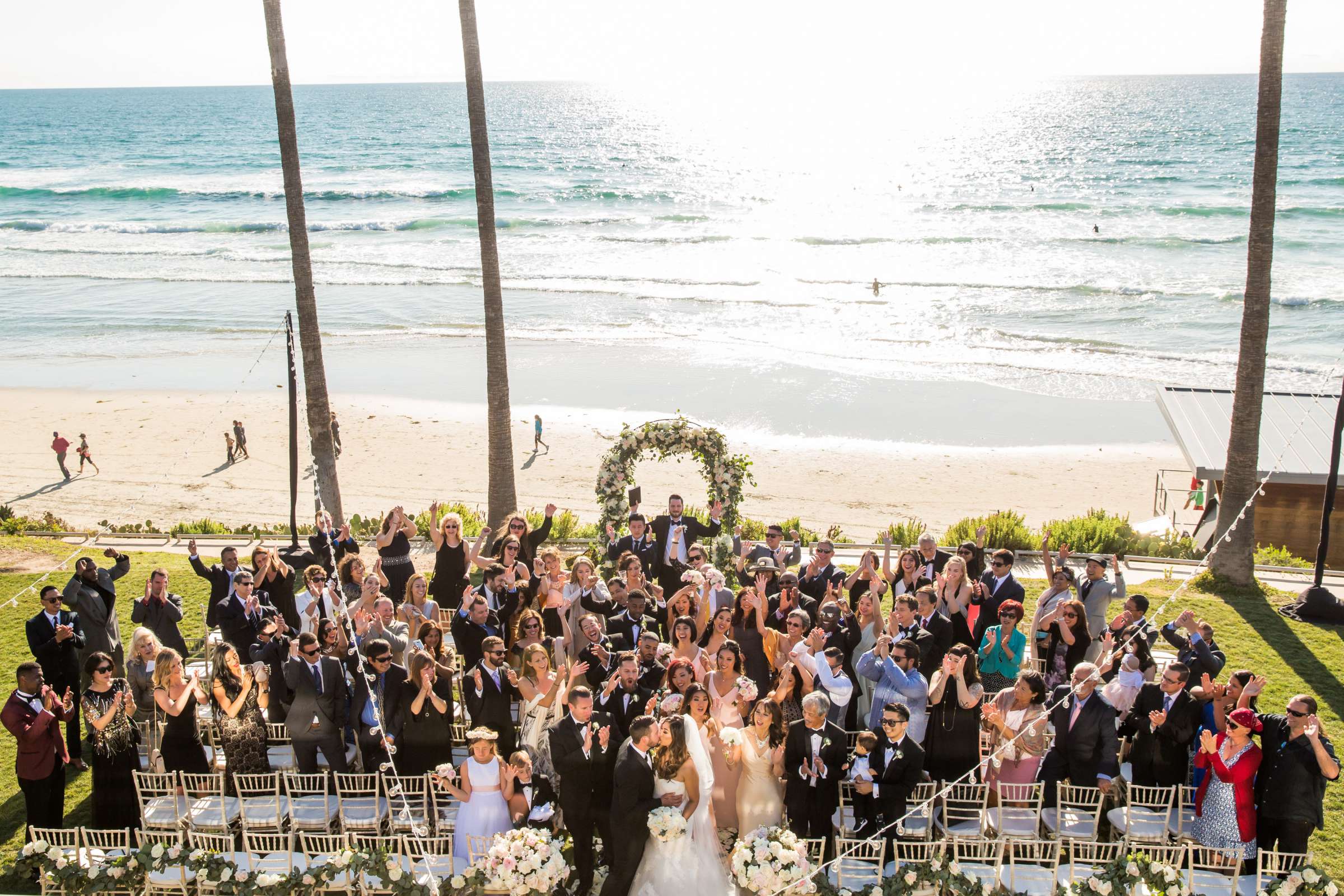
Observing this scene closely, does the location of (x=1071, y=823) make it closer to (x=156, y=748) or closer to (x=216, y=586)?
(x=156, y=748)

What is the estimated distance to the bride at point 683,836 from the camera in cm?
724

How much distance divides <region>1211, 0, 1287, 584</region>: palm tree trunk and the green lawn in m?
0.79

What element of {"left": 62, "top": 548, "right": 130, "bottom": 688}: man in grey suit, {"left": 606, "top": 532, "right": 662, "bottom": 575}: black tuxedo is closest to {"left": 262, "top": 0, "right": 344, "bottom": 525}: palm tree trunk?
{"left": 62, "top": 548, "right": 130, "bottom": 688}: man in grey suit

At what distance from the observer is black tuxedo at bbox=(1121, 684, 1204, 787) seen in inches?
316

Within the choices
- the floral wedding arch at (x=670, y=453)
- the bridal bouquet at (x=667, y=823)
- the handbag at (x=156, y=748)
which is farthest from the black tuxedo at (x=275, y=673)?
the floral wedding arch at (x=670, y=453)

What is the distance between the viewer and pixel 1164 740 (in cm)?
807

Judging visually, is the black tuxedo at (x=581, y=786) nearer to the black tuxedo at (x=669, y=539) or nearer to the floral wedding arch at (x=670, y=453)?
the black tuxedo at (x=669, y=539)

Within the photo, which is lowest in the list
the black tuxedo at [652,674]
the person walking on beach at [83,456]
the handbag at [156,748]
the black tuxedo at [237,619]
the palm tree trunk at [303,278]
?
the person walking on beach at [83,456]

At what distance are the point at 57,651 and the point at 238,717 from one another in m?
2.84

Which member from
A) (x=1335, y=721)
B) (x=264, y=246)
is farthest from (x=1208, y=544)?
(x=264, y=246)

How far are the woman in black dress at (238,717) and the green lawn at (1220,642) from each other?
5.50 ft

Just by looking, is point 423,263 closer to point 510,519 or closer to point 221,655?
point 510,519

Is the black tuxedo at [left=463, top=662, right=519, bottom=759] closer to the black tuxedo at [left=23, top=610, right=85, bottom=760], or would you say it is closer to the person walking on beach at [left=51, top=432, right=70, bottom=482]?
the black tuxedo at [left=23, top=610, right=85, bottom=760]

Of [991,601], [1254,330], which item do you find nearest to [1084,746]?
[991,601]
